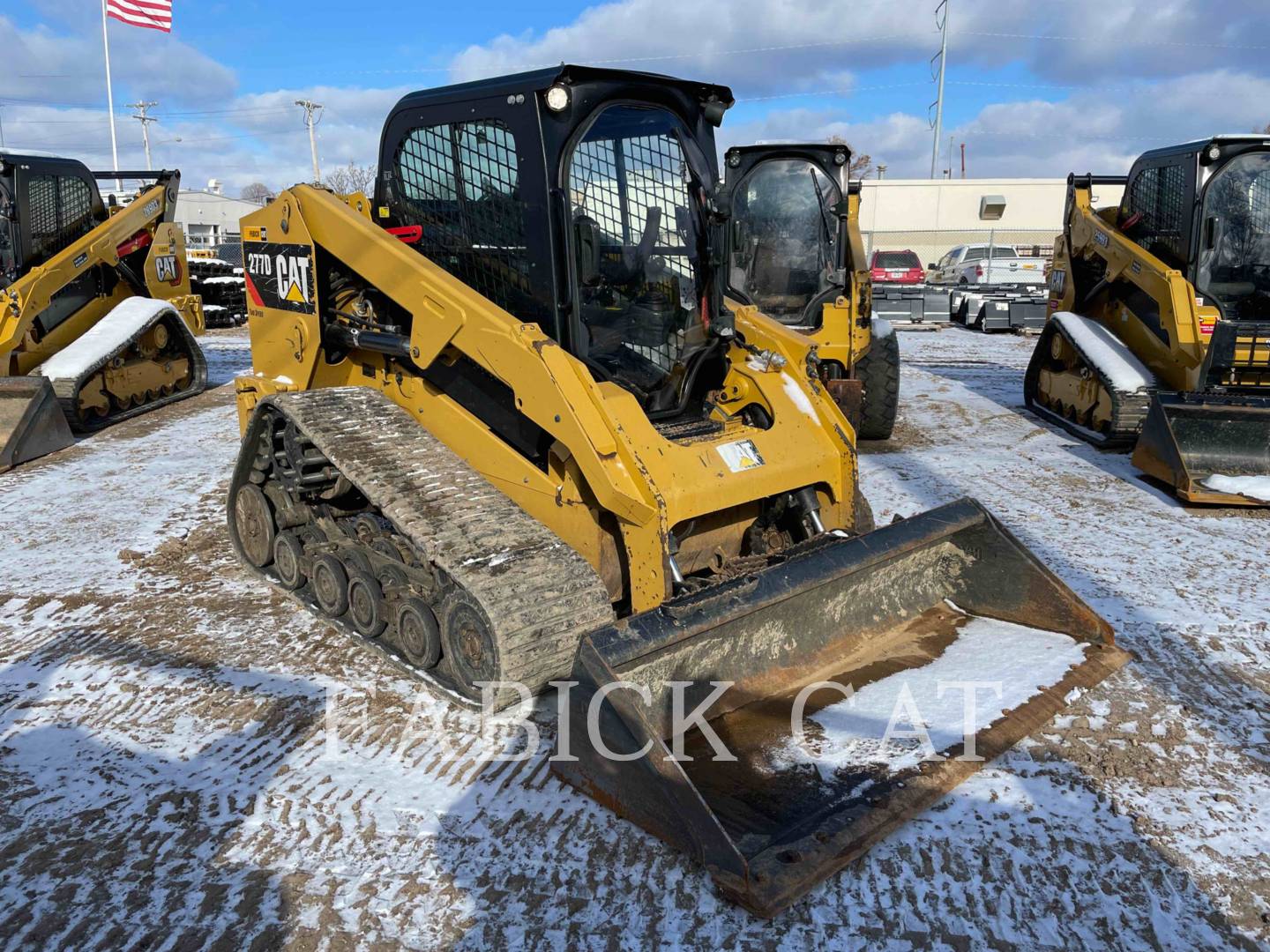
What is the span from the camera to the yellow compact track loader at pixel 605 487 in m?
3.22

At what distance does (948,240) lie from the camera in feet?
110

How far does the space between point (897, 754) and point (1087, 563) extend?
9.12ft

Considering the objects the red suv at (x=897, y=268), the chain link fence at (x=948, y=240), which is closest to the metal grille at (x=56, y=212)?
the red suv at (x=897, y=268)

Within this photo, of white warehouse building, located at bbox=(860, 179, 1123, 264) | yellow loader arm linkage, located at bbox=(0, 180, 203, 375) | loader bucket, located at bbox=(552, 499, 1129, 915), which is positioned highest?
white warehouse building, located at bbox=(860, 179, 1123, 264)

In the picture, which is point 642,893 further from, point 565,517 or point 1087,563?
point 1087,563

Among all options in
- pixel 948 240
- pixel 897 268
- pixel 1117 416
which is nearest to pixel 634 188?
pixel 1117 416

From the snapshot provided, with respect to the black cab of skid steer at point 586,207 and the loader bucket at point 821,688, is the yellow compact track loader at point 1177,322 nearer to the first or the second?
the loader bucket at point 821,688

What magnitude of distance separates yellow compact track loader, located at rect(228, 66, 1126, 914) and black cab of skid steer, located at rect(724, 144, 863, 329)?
12.2 ft

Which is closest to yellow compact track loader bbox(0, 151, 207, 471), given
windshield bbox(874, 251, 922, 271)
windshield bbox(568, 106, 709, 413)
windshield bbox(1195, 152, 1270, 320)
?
windshield bbox(568, 106, 709, 413)

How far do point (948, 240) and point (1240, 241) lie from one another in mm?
26744

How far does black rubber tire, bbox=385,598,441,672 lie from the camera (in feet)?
12.8

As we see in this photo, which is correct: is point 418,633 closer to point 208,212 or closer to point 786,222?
point 786,222

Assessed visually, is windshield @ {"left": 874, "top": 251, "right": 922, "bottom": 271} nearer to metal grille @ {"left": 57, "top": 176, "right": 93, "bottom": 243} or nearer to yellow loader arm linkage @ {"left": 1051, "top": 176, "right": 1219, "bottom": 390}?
yellow loader arm linkage @ {"left": 1051, "top": 176, "right": 1219, "bottom": 390}

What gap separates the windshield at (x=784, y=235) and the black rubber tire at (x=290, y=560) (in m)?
5.14
